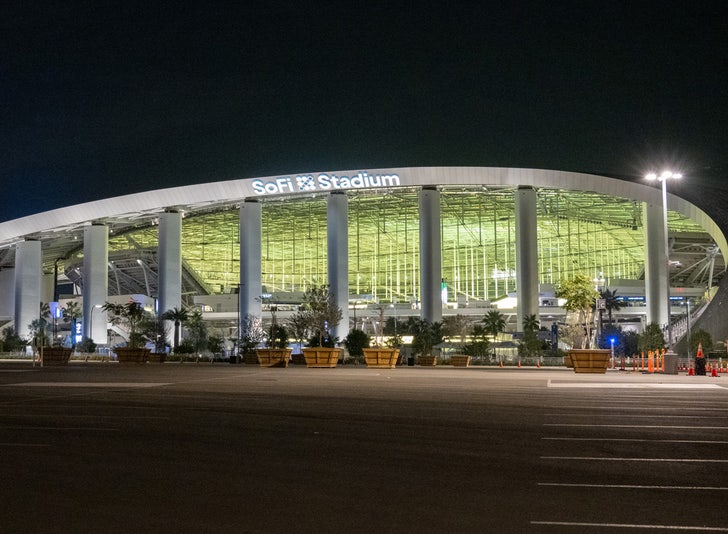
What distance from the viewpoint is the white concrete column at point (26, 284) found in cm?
9156

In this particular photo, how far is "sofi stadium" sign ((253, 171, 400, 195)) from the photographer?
7462cm

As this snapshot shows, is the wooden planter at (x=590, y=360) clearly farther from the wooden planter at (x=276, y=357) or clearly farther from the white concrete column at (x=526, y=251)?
the white concrete column at (x=526, y=251)

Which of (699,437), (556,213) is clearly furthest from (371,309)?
(699,437)

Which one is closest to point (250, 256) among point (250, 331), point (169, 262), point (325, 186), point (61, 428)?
point (250, 331)

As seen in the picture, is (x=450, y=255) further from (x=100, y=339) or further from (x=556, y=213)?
(x=100, y=339)

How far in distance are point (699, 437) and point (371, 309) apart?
8304 centimetres

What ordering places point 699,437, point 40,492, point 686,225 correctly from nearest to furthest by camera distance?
point 40,492, point 699,437, point 686,225

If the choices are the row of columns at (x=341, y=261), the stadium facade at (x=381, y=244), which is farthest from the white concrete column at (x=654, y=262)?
the stadium facade at (x=381, y=244)

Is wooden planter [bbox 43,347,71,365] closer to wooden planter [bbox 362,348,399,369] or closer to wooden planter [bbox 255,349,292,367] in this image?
wooden planter [bbox 255,349,292,367]

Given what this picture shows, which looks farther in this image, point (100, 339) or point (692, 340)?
point (100, 339)

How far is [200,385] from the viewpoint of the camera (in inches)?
987

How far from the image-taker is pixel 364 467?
9070mm

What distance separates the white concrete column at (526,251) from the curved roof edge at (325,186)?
187 centimetres

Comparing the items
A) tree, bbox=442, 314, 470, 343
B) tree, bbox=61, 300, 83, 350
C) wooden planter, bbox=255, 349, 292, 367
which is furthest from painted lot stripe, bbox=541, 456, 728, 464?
tree, bbox=61, 300, 83, 350
